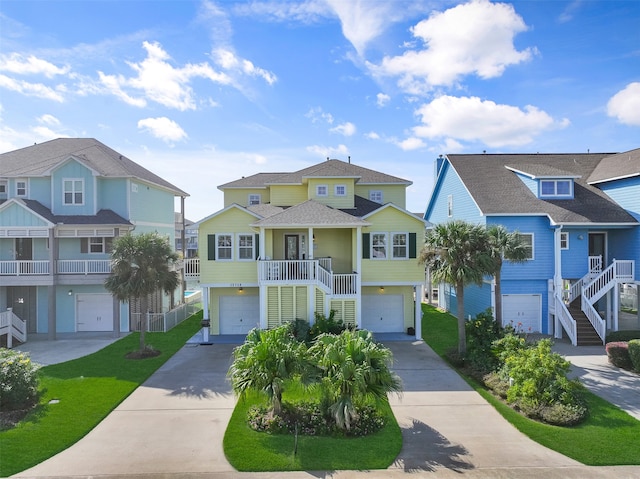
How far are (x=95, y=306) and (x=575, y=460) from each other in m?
22.3

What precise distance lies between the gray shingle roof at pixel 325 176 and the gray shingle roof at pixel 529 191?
4.33 m

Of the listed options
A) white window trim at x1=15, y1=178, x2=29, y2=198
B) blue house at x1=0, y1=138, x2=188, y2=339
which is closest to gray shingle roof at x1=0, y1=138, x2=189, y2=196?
blue house at x1=0, y1=138, x2=188, y2=339

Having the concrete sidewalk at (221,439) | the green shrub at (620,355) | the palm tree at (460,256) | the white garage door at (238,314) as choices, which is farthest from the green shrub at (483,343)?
the white garage door at (238,314)

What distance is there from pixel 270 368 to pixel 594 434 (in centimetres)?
854

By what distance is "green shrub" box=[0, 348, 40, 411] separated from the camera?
11.4 m

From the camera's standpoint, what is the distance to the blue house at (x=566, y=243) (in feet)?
66.3

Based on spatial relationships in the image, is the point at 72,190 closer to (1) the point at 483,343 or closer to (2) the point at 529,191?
(1) the point at 483,343

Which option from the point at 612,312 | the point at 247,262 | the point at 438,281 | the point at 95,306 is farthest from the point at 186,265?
the point at 612,312

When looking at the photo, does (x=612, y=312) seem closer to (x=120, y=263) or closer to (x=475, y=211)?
(x=475, y=211)

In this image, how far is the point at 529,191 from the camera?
22.8m

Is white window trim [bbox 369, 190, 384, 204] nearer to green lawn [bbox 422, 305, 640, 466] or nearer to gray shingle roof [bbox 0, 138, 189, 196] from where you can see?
gray shingle roof [bbox 0, 138, 189, 196]

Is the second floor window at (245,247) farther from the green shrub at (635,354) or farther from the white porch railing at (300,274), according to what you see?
the green shrub at (635,354)

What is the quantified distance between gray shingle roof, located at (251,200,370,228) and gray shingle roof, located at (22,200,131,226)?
26.3 ft

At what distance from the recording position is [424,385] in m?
13.8
